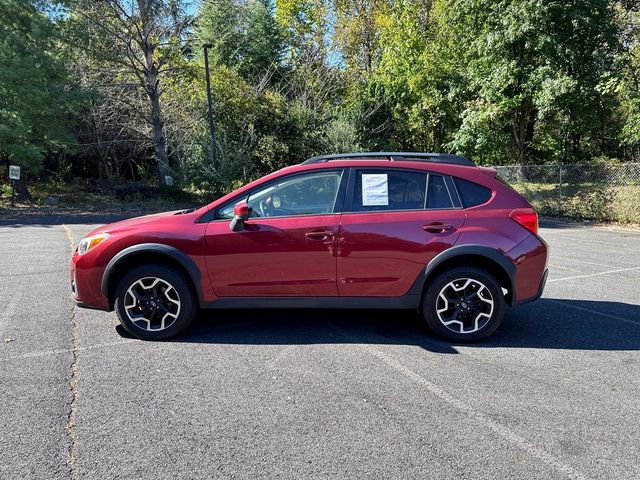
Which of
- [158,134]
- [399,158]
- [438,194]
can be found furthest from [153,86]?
[438,194]

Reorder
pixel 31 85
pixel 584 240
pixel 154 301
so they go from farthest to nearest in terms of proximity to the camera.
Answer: pixel 31 85
pixel 584 240
pixel 154 301

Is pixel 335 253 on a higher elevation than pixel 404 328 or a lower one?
higher

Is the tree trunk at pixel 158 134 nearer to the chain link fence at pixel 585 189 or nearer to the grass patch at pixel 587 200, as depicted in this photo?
the chain link fence at pixel 585 189

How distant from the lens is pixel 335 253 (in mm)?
4383

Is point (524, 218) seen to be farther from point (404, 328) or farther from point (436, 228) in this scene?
point (404, 328)

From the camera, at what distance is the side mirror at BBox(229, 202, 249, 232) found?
4281 mm

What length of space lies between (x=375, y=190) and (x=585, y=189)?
14674 millimetres

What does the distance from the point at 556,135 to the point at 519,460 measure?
26.3 metres

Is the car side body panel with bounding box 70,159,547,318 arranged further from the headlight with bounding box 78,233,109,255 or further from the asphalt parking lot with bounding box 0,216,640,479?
the asphalt parking lot with bounding box 0,216,640,479

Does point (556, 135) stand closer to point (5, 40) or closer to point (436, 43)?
point (436, 43)

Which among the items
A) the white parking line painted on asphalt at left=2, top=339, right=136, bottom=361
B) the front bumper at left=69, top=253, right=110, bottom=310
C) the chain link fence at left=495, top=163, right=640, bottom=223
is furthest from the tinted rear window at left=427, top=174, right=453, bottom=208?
the chain link fence at left=495, top=163, right=640, bottom=223

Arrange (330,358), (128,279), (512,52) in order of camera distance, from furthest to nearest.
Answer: (512,52) → (128,279) → (330,358)

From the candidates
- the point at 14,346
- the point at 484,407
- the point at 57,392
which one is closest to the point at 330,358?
the point at 484,407

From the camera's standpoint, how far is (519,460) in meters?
2.69
